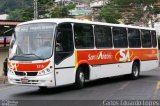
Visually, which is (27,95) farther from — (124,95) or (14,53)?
(124,95)

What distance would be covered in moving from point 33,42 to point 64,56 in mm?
1283

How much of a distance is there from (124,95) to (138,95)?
0.49 m

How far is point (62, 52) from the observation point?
1670cm

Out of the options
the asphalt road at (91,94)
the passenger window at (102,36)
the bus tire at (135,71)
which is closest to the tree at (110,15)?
the bus tire at (135,71)

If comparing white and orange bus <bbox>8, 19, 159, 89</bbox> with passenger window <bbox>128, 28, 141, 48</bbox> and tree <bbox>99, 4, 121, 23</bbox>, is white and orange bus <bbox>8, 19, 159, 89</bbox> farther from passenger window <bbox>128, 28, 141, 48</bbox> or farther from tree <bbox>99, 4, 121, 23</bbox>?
tree <bbox>99, 4, 121, 23</bbox>

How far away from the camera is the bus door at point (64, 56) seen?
16375mm

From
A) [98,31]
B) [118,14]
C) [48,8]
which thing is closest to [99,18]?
[118,14]

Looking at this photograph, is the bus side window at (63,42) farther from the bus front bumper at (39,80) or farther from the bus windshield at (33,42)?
the bus front bumper at (39,80)

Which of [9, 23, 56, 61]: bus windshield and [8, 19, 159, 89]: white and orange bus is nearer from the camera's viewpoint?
[8, 19, 159, 89]: white and orange bus

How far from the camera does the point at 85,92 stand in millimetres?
16828

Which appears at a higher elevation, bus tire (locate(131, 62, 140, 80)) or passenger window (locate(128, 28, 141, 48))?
passenger window (locate(128, 28, 141, 48))

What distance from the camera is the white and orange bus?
16016 millimetres

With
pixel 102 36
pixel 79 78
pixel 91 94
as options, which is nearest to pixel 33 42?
pixel 79 78

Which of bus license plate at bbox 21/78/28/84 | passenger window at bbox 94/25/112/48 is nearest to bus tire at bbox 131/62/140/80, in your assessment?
passenger window at bbox 94/25/112/48
